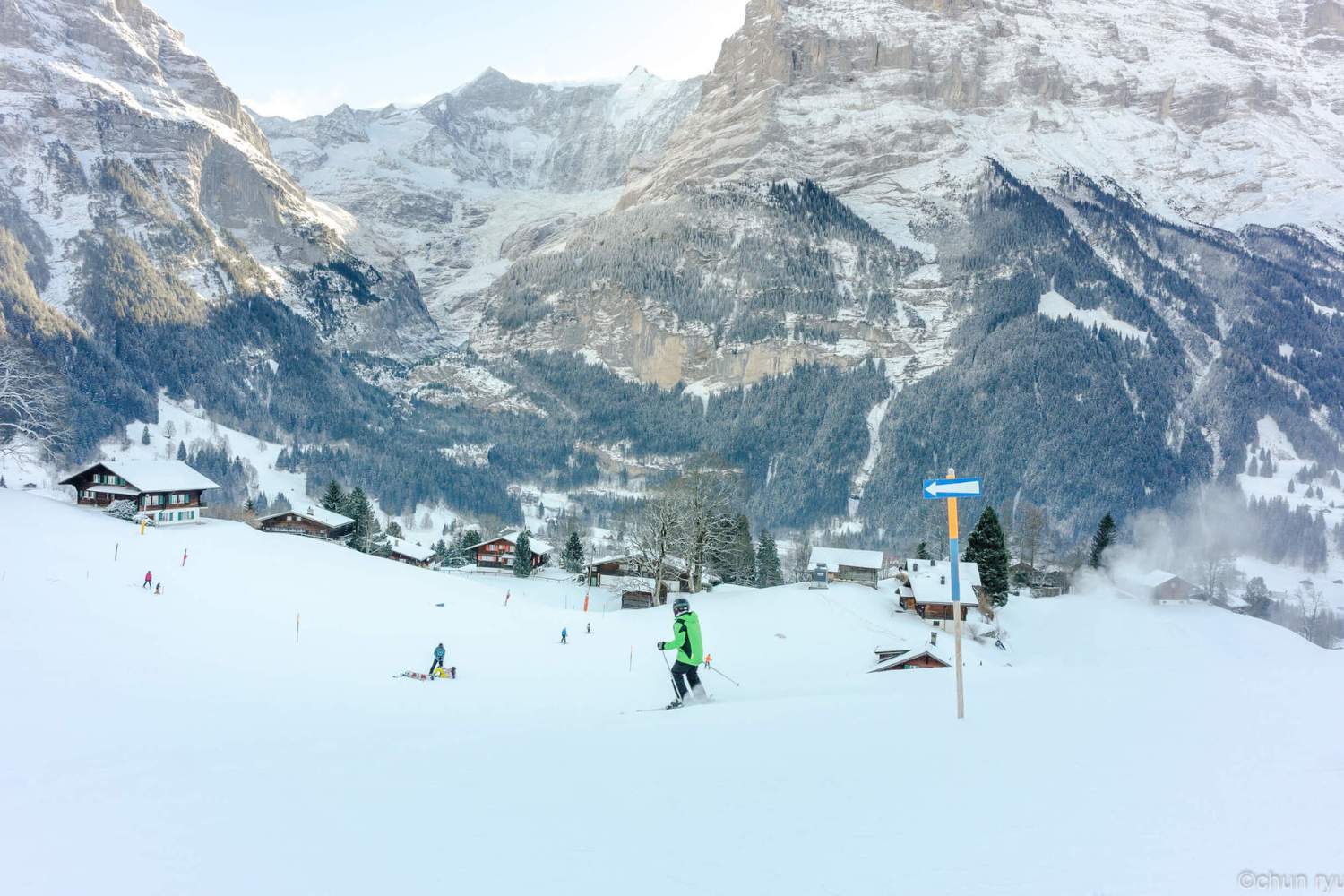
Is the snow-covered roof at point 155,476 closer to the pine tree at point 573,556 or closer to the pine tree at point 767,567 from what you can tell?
the pine tree at point 573,556

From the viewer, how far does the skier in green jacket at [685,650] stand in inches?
542

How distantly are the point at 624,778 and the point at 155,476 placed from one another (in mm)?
54113

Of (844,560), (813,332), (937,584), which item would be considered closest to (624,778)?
(937,584)

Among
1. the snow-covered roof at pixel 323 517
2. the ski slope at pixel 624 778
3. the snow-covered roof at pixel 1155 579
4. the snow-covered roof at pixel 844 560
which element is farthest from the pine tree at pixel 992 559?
the snow-covered roof at pixel 323 517

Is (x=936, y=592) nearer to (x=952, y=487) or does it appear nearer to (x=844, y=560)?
(x=844, y=560)

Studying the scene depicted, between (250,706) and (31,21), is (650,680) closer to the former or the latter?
(250,706)

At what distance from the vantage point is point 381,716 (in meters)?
12.6

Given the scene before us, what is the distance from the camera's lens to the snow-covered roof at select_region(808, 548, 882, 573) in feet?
238

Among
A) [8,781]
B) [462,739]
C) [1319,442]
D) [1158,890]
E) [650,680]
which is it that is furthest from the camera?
[1319,442]

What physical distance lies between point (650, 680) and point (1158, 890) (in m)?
16.0

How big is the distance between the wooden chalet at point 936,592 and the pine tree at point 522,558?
3178 centimetres

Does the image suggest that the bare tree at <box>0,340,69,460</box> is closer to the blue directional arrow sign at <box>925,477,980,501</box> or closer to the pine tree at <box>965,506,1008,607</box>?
the blue directional arrow sign at <box>925,477,980,501</box>

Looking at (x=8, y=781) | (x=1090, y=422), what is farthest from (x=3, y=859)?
(x=1090, y=422)

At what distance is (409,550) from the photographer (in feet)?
231
